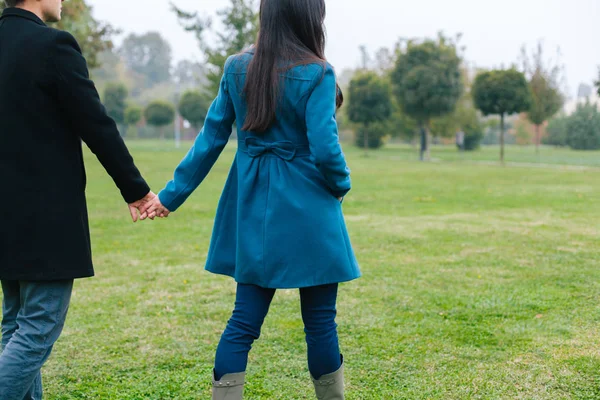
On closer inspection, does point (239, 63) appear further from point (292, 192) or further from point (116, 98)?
point (116, 98)

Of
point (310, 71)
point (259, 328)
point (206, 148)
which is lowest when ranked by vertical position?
point (259, 328)

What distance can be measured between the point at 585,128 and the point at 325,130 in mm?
40520

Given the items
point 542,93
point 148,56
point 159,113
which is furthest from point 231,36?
point 148,56

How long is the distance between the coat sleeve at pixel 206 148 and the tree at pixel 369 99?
104 ft

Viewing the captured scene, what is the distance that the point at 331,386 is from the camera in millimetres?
2611

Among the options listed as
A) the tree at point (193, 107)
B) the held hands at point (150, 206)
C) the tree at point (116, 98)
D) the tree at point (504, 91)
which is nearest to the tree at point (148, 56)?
the tree at point (116, 98)

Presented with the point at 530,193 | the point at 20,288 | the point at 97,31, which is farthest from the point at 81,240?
the point at 97,31

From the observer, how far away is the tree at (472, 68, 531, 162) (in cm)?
2577

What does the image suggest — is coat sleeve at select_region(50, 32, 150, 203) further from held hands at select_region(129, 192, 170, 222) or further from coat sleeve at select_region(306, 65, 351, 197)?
coat sleeve at select_region(306, 65, 351, 197)

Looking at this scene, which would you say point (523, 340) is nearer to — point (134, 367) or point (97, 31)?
point (134, 367)

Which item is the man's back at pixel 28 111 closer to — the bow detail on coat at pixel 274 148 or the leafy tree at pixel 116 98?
the bow detail on coat at pixel 274 148

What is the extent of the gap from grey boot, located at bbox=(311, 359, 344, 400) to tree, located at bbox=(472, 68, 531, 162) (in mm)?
24911

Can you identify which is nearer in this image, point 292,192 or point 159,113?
point 292,192

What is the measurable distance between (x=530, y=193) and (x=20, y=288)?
41.8ft
